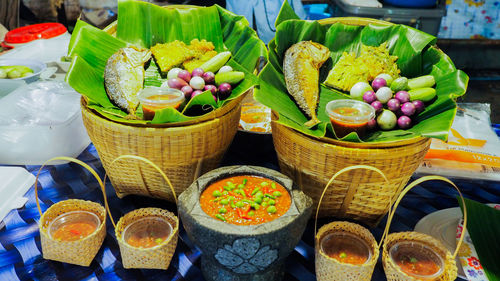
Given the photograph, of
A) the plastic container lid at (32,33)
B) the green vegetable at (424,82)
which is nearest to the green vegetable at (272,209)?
the green vegetable at (424,82)

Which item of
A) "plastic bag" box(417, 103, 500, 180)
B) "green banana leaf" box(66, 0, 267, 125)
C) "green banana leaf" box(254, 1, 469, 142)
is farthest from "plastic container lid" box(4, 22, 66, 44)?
"plastic bag" box(417, 103, 500, 180)

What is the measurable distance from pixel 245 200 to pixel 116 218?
2.14 feet

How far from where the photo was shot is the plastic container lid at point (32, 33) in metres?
3.45

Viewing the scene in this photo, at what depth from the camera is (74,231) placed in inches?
54.6

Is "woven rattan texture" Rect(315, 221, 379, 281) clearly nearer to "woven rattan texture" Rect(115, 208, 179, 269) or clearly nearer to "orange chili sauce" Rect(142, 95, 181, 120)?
"woven rattan texture" Rect(115, 208, 179, 269)

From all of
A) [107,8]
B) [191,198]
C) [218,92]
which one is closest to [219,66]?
[218,92]

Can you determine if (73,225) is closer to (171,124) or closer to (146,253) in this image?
(146,253)

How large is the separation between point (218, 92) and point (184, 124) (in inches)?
16.9

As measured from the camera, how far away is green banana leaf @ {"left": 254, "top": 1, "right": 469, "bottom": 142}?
1.55 meters

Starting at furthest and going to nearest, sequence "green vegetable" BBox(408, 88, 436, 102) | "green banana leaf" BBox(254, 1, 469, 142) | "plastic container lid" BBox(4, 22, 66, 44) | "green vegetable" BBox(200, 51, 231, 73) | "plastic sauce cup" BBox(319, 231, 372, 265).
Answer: "plastic container lid" BBox(4, 22, 66, 44) → "green vegetable" BBox(200, 51, 231, 73) → "green vegetable" BBox(408, 88, 436, 102) → "green banana leaf" BBox(254, 1, 469, 142) → "plastic sauce cup" BBox(319, 231, 372, 265)

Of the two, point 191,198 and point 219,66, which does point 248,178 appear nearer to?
point 191,198

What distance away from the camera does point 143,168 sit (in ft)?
5.06

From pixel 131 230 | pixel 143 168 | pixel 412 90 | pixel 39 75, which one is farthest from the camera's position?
pixel 39 75

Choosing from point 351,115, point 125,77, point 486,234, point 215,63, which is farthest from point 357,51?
point 125,77
